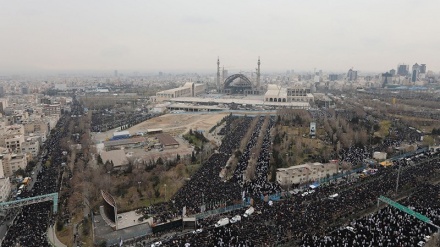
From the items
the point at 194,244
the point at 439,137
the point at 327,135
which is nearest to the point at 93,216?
the point at 194,244

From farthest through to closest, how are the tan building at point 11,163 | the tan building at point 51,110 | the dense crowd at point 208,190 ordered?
the tan building at point 51,110, the tan building at point 11,163, the dense crowd at point 208,190

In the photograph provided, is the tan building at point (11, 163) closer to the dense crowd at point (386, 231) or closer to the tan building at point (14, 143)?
the tan building at point (14, 143)

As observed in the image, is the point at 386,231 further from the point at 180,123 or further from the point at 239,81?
the point at 239,81

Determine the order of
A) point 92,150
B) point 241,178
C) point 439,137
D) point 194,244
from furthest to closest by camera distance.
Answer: point 439,137 → point 92,150 → point 241,178 → point 194,244

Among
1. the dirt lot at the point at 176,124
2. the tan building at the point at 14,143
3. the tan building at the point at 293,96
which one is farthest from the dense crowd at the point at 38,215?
the tan building at the point at 293,96

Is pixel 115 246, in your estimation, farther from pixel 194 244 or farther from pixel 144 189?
pixel 144 189

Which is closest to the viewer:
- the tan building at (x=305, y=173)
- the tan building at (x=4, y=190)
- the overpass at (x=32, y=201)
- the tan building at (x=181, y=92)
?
the overpass at (x=32, y=201)

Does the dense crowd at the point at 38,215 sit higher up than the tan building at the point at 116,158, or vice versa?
the tan building at the point at 116,158

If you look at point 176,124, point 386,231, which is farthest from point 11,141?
point 386,231
